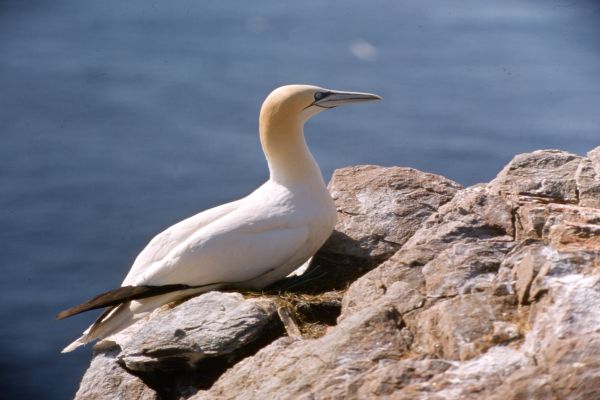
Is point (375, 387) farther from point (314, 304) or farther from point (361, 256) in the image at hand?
point (361, 256)

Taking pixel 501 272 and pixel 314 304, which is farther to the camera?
pixel 314 304

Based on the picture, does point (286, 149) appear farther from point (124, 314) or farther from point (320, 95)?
point (124, 314)

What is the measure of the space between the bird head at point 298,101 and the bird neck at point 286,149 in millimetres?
26

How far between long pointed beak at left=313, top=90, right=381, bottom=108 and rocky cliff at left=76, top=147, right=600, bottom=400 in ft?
3.14

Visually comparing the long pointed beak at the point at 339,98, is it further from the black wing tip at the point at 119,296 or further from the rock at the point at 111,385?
the rock at the point at 111,385

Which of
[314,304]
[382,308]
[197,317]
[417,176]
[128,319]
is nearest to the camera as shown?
[382,308]

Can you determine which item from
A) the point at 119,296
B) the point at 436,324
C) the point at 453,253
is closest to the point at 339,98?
the point at 119,296

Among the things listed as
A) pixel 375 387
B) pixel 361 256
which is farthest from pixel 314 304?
pixel 375 387

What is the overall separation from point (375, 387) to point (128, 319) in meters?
2.62

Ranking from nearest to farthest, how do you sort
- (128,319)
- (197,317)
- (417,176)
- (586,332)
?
1. (586,332)
2. (197,317)
3. (128,319)
4. (417,176)

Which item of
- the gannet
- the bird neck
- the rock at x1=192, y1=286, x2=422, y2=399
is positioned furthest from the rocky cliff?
the bird neck

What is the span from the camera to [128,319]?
6828mm

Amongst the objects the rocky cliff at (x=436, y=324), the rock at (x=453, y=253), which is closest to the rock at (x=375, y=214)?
the rocky cliff at (x=436, y=324)

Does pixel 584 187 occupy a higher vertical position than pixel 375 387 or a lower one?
higher
